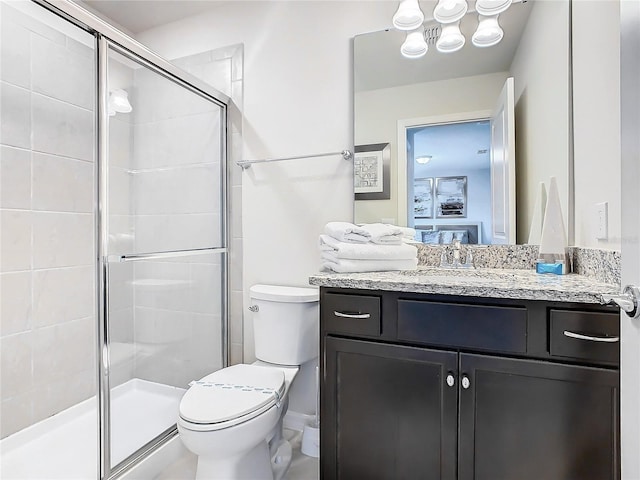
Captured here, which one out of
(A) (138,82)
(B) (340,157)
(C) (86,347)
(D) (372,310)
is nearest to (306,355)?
(D) (372,310)

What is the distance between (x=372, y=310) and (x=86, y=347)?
166cm

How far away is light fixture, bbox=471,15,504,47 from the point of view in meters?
1.63

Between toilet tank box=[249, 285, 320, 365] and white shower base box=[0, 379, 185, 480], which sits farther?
toilet tank box=[249, 285, 320, 365]

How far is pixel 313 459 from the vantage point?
1.76 m

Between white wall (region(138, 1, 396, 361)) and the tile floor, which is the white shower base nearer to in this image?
the tile floor

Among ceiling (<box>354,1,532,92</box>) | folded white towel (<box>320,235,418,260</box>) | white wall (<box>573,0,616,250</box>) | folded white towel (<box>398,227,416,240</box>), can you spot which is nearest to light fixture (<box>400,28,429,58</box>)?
ceiling (<box>354,1,532,92</box>)

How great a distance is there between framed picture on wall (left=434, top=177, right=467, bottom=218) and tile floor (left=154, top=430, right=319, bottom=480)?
1320 mm

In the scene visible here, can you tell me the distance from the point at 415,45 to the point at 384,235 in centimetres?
96

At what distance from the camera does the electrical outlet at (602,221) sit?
119cm

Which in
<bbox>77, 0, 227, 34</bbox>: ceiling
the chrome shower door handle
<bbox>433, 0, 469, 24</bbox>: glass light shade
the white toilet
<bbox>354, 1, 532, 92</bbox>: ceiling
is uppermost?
<bbox>77, 0, 227, 34</bbox>: ceiling

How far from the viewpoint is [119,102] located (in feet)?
5.30

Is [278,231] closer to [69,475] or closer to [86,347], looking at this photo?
[86,347]

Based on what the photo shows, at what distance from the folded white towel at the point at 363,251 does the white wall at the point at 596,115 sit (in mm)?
676

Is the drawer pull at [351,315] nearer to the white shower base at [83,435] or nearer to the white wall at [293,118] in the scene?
the white wall at [293,118]
